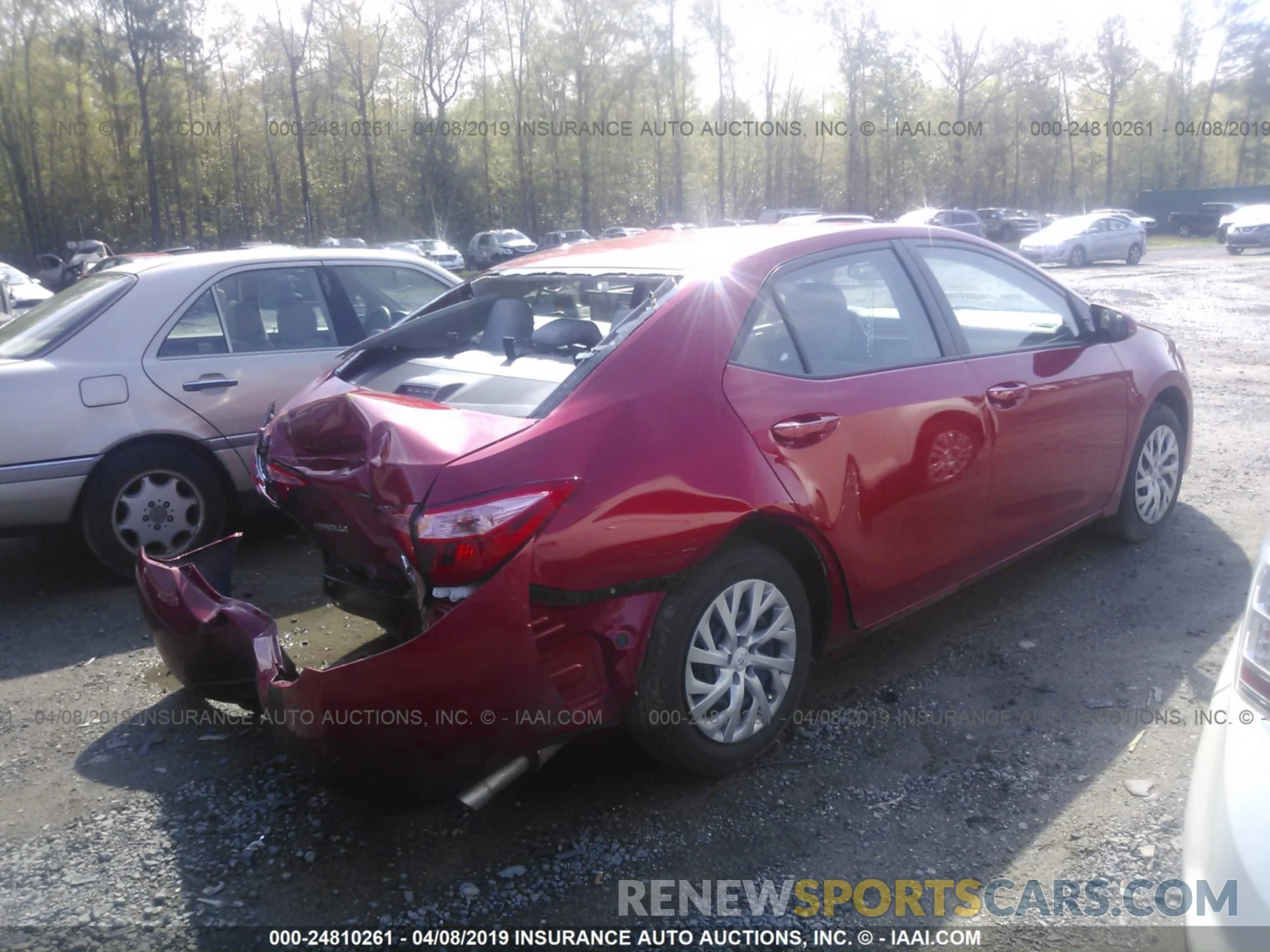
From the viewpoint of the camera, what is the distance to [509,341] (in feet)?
11.6

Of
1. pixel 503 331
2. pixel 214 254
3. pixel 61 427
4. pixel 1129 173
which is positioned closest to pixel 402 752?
pixel 503 331

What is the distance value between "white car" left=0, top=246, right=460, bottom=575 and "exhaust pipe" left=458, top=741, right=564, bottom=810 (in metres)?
2.69

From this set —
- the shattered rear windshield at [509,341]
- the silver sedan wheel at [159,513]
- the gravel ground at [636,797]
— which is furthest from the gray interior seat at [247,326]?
the shattered rear windshield at [509,341]

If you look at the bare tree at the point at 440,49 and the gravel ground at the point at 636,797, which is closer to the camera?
the gravel ground at the point at 636,797

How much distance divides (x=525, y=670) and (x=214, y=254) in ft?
13.3

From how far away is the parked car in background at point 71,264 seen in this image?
29.0 metres

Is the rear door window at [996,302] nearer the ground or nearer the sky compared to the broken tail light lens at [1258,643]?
nearer the sky

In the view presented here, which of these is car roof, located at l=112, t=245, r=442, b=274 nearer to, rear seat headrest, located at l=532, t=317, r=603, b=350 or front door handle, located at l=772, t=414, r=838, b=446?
rear seat headrest, located at l=532, t=317, r=603, b=350

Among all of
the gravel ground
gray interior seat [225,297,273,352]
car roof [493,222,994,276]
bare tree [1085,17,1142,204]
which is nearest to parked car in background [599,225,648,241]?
car roof [493,222,994,276]

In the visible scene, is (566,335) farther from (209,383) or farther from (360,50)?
A: (360,50)

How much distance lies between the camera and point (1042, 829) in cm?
293

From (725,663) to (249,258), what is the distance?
3.90m

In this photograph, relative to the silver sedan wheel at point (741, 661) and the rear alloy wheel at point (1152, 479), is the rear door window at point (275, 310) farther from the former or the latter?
the rear alloy wheel at point (1152, 479)

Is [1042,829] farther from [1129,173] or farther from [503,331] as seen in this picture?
[1129,173]
